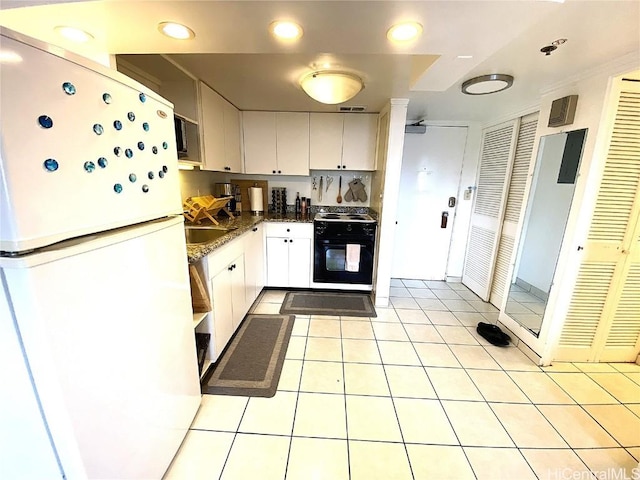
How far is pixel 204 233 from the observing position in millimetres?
2246

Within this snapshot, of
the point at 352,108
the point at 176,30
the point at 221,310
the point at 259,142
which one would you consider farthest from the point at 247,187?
the point at 176,30

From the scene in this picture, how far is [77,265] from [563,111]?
2.79 meters

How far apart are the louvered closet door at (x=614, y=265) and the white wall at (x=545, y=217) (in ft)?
0.57

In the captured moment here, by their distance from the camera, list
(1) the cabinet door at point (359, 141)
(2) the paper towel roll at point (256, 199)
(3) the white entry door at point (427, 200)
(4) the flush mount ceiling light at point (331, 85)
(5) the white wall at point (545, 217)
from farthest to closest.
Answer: (3) the white entry door at point (427, 200) < (2) the paper towel roll at point (256, 199) < (1) the cabinet door at point (359, 141) < (5) the white wall at point (545, 217) < (4) the flush mount ceiling light at point (331, 85)

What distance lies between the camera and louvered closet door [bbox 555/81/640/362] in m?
1.63

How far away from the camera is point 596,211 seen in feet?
5.67

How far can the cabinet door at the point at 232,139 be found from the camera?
2.64 m

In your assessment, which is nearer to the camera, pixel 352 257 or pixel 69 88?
pixel 69 88

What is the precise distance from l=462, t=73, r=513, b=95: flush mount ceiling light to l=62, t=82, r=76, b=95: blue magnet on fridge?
2.25 meters

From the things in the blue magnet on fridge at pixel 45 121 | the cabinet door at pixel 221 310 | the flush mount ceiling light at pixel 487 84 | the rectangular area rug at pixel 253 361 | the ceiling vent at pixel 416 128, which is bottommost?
the rectangular area rug at pixel 253 361

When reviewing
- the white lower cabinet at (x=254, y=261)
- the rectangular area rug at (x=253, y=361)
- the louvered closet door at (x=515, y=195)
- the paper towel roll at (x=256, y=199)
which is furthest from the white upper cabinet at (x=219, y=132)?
the louvered closet door at (x=515, y=195)

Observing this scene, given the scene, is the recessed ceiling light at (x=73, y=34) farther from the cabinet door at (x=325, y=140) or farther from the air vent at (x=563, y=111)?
the air vent at (x=563, y=111)

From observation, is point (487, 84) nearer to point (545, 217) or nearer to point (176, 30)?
point (545, 217)

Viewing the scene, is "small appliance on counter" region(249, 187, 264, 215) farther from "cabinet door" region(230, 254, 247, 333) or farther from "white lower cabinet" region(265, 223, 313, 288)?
"cabinet door" region(230, 254, 247, 333)
